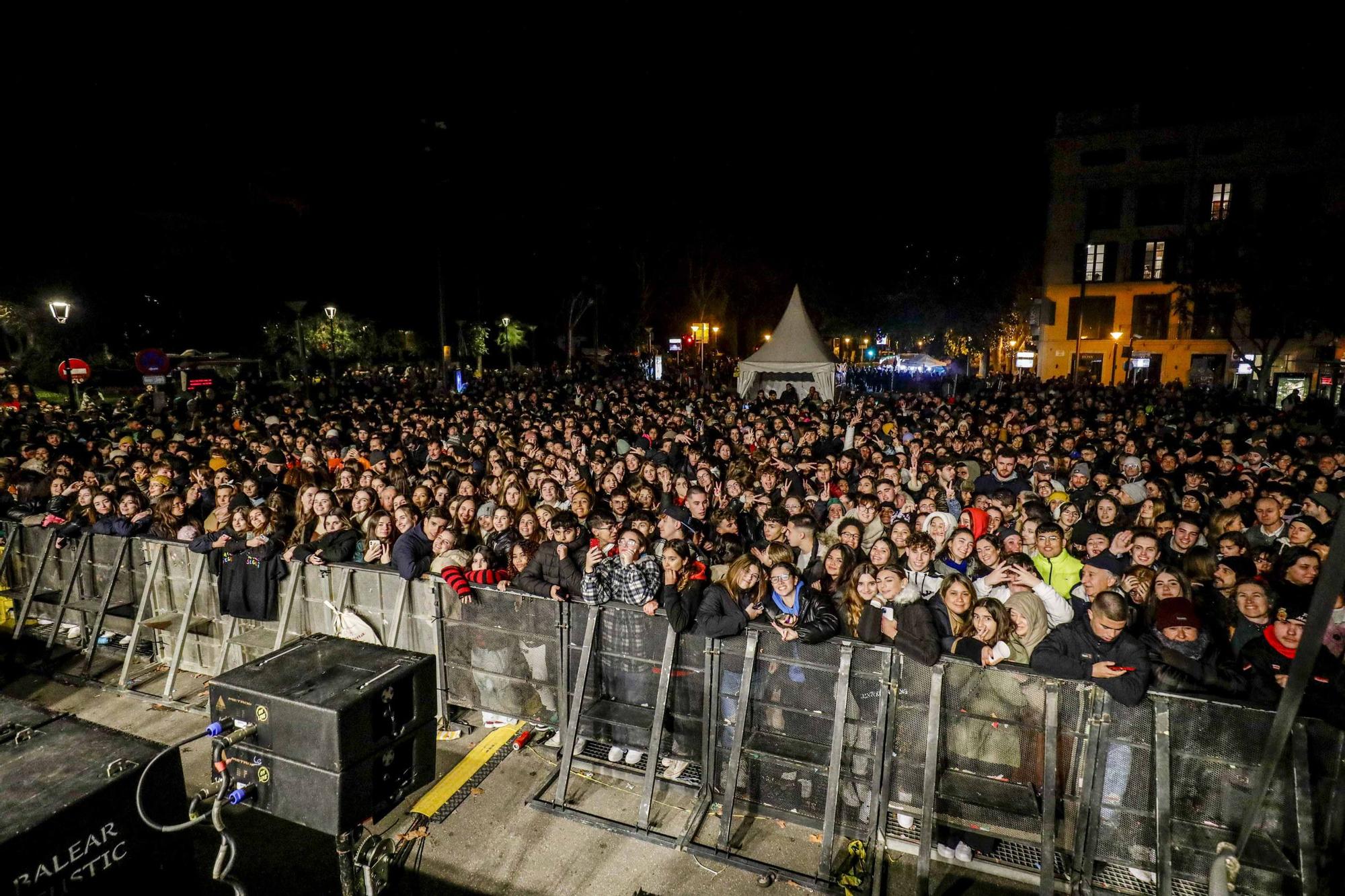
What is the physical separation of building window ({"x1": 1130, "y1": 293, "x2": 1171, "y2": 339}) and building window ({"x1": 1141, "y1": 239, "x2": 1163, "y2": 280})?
1.15 m

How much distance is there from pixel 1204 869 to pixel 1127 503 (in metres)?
5.37

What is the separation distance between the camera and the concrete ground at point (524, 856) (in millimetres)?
4215

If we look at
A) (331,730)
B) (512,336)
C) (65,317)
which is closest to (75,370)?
(65,317)

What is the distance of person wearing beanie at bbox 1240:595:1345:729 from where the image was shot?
12.0ft

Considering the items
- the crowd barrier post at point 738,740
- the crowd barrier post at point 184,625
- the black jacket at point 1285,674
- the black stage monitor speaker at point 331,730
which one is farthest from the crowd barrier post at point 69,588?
the black jacket at point 1285,674

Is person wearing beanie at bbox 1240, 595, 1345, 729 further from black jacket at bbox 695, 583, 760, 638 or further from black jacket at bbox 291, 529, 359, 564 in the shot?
black jacket at bbox 291, 529, 359, 564

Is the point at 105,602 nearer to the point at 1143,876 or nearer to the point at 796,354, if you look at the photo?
the point at 1143,876

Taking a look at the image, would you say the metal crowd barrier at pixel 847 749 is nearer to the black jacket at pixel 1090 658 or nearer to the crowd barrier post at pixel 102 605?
the black jacket at pixel 1090 658

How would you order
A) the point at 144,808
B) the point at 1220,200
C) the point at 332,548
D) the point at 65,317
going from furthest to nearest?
1. the point at 1220,200
2. the point at 65,317
3. the point at 332,548
4. the point at 144,808

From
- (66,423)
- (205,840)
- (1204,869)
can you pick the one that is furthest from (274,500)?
(66,423)

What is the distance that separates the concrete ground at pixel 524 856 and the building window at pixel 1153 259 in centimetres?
4627

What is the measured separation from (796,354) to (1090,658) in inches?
722

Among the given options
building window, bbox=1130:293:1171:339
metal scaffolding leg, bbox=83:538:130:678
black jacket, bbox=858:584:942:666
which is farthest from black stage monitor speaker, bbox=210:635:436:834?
building window, bbox=1130:293:1171:339

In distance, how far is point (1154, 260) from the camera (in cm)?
4056
